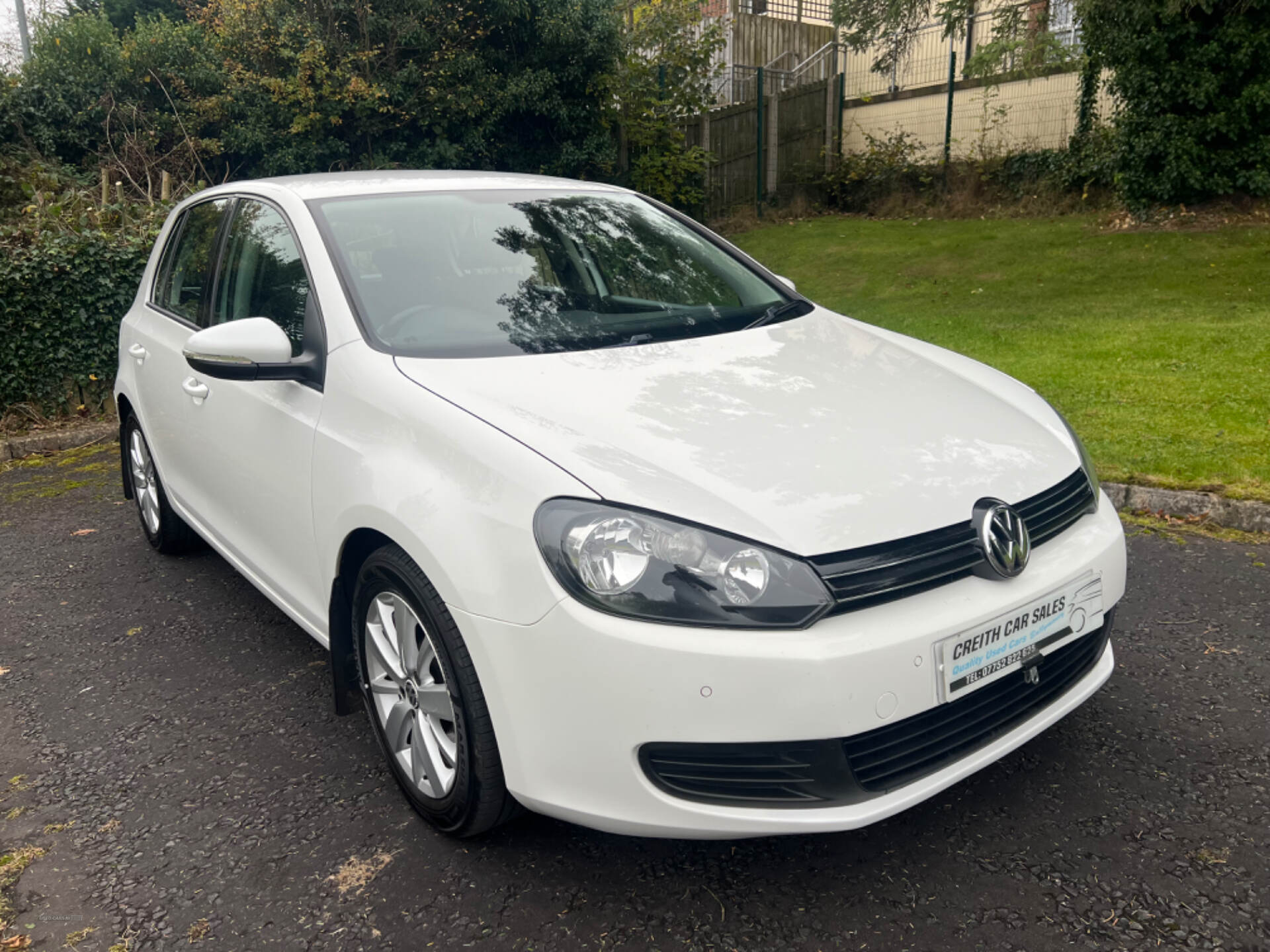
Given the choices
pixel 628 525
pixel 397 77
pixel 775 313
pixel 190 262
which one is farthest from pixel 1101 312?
pixel 397 77

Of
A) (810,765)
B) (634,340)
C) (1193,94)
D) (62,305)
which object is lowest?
(810,765)

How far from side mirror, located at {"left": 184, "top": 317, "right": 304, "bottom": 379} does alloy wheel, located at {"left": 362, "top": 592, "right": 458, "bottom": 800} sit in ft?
2.50

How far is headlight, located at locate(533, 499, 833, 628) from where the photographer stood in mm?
1955

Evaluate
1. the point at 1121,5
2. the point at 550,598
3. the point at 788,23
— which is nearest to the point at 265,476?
the point at 550,598

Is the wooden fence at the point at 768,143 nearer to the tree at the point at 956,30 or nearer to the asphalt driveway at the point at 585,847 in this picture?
the tree at the point at 956,30

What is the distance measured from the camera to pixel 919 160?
16516 mm

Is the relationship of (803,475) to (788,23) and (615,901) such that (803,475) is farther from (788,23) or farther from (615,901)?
(788,23)

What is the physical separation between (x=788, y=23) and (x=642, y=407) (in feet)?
67.8

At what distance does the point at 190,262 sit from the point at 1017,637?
3499mm

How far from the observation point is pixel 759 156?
56.6 feet

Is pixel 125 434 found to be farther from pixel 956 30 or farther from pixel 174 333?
pixel 956 30

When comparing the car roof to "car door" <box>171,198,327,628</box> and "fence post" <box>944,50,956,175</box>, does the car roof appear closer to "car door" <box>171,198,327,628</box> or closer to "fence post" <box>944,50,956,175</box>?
"car door" <box>171,198,327,628</box>

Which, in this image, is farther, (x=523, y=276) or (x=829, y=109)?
(x=829, y=109)

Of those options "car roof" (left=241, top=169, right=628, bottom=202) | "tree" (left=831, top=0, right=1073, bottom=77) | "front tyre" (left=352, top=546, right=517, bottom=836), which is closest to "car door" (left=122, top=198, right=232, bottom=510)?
"car roof" (left=241, top=169, right=628, bottom=202)
